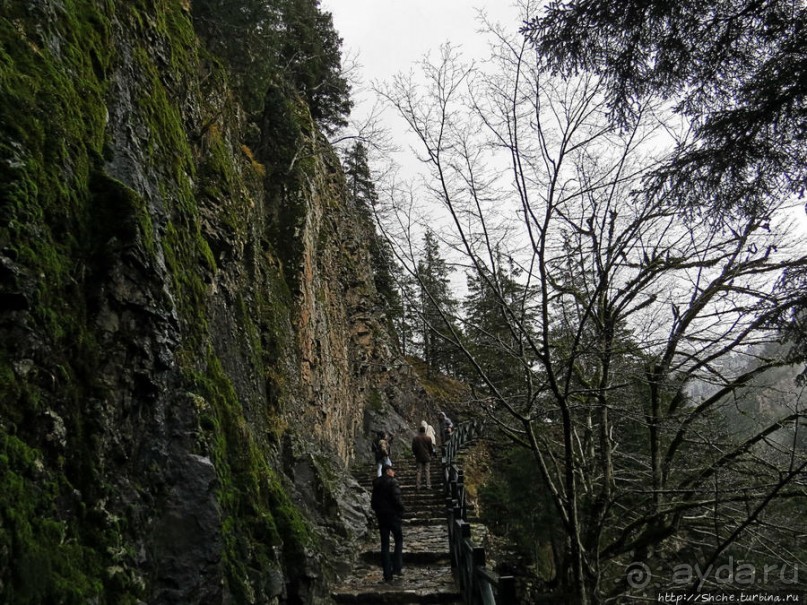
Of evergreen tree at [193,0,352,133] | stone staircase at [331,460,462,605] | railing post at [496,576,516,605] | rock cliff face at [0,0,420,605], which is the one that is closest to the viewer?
rock cliff face at [0,0,420,605]

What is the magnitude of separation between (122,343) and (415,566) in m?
7.36

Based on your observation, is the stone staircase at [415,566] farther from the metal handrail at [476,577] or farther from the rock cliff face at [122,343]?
the rock cliff face at [122,343]

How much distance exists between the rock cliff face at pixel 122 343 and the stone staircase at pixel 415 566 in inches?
50.4

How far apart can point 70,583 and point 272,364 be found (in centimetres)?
813

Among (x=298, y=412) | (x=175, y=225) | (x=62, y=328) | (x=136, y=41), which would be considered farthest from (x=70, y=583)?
(x=298, y=412)

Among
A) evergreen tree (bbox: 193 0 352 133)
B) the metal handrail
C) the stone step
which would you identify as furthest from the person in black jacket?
evergreen tree (bbox: 193 0 352 133)

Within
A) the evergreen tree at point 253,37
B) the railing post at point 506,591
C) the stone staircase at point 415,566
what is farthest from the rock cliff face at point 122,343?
the evergreen tree at point 253,37

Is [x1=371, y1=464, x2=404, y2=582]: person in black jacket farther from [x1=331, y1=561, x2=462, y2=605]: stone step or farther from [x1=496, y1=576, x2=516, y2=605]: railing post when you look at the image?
[x1=496, y1=576, x2=516, y2=605]: railing post

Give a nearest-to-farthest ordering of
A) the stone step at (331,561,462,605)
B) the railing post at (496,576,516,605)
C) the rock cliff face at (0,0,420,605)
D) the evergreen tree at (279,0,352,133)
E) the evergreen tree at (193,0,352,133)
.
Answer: the rock cliff face at (0,0,420,605) → the railing post at (496,576,516,605) → the stone step at (331,561,462,605) → the evergreen tree at (193,0,352,133) → the evergreen tree at (279,0,352,133)

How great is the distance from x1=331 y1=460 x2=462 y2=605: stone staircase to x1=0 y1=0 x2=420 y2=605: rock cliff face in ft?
4.20

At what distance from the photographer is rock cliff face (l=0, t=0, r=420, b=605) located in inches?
114

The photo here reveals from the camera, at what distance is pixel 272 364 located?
10820mm

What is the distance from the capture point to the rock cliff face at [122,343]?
2900mm

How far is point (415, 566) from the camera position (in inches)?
368
